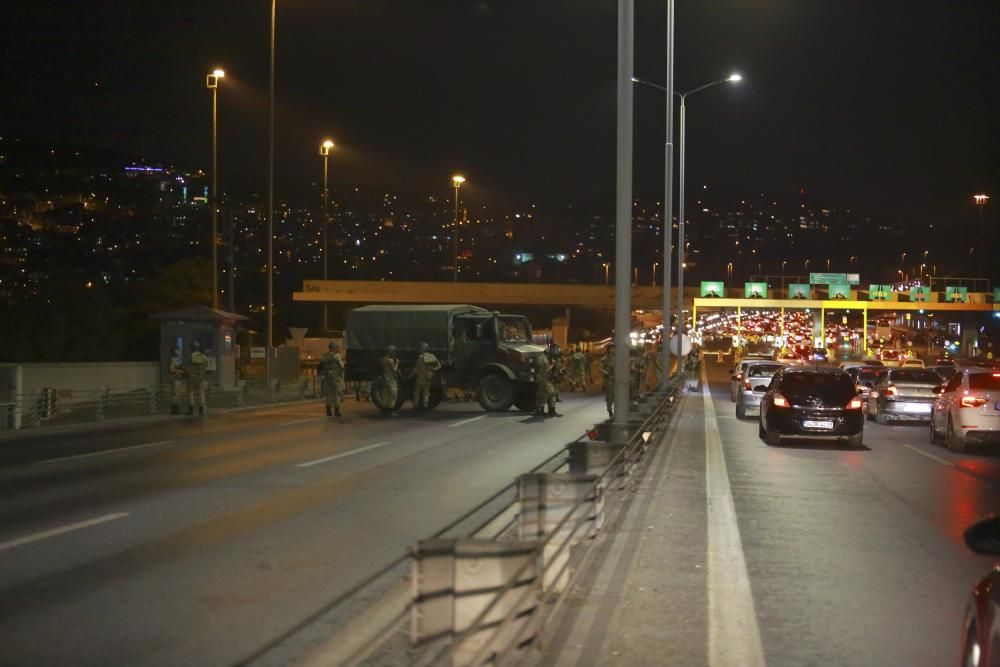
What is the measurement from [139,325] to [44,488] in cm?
3344

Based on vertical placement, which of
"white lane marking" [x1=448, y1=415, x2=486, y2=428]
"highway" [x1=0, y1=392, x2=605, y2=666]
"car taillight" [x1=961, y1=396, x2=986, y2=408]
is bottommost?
"white lane marking" [x1=448, y1=415, x2=486, y2=428]

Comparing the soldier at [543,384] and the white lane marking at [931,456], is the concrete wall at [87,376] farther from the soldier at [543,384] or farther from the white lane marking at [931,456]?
the white lane marking at [931,456]

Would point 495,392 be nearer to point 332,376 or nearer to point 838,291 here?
point 332,376

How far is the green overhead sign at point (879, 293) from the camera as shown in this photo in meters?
83.2

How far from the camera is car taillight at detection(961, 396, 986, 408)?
20.7 metres

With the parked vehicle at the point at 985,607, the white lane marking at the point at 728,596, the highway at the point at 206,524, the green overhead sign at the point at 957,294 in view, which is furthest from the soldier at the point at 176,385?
the green overhead sign at the point at 957,294

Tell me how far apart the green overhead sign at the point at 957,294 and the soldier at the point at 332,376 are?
208 feet

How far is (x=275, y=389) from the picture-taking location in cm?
3644

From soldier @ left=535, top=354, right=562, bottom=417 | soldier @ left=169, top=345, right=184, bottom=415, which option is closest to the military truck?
soldier @ left=535, top=354, right=562, bottom=417

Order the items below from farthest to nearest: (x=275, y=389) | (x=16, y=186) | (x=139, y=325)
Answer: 1. (x=16, y=186)
2. (x=139, y=325)
3. (x=275, y=389)

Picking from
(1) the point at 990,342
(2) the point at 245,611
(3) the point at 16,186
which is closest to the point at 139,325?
(2) the point at 245,611

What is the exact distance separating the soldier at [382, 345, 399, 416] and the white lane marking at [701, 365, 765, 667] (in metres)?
16.0

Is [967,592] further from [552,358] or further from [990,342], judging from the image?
[990,342]

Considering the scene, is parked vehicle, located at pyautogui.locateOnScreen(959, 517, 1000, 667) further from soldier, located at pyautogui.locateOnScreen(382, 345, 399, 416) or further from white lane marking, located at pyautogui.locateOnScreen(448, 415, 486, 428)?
soldier, located at pyautogui.locateOnScreen(382, 345, 399, 416)
